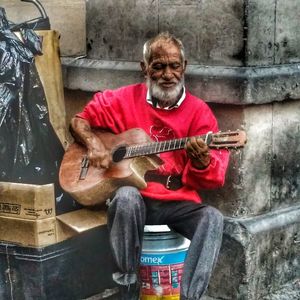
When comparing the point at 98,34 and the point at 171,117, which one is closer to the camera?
the point at 171,117

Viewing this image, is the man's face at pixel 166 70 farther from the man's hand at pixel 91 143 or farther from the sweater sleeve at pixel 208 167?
the man's hand at pixel 91 143

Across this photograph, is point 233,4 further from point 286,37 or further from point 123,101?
point 123,101

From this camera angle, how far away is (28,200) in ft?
14.3

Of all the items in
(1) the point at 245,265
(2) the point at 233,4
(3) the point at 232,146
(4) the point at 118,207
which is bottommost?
(1) the point at 245,265

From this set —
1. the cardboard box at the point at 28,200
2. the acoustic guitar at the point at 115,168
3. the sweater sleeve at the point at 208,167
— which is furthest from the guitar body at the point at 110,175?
the sweater sleeve at the point at 208,167

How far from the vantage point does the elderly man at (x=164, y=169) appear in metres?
4.04

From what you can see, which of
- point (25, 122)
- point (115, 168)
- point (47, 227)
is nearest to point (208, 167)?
point (115, 168)

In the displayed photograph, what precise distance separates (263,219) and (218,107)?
0.71m

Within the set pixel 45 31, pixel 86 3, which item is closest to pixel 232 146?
pixel 45 31

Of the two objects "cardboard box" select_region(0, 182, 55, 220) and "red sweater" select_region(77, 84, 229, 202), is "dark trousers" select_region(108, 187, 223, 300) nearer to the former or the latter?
"red sweater" select_region(77, 84, 229, 202)

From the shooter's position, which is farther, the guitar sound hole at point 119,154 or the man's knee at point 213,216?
the guitar sound hole at point 119,154

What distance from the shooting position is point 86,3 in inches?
211

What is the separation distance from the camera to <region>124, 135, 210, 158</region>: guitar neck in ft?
13.2

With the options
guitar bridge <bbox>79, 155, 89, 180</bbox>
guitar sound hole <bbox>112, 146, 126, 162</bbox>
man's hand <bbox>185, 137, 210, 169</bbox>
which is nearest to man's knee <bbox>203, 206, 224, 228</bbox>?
man's hand <bbox>185, 137, 210, 169</bbox>
